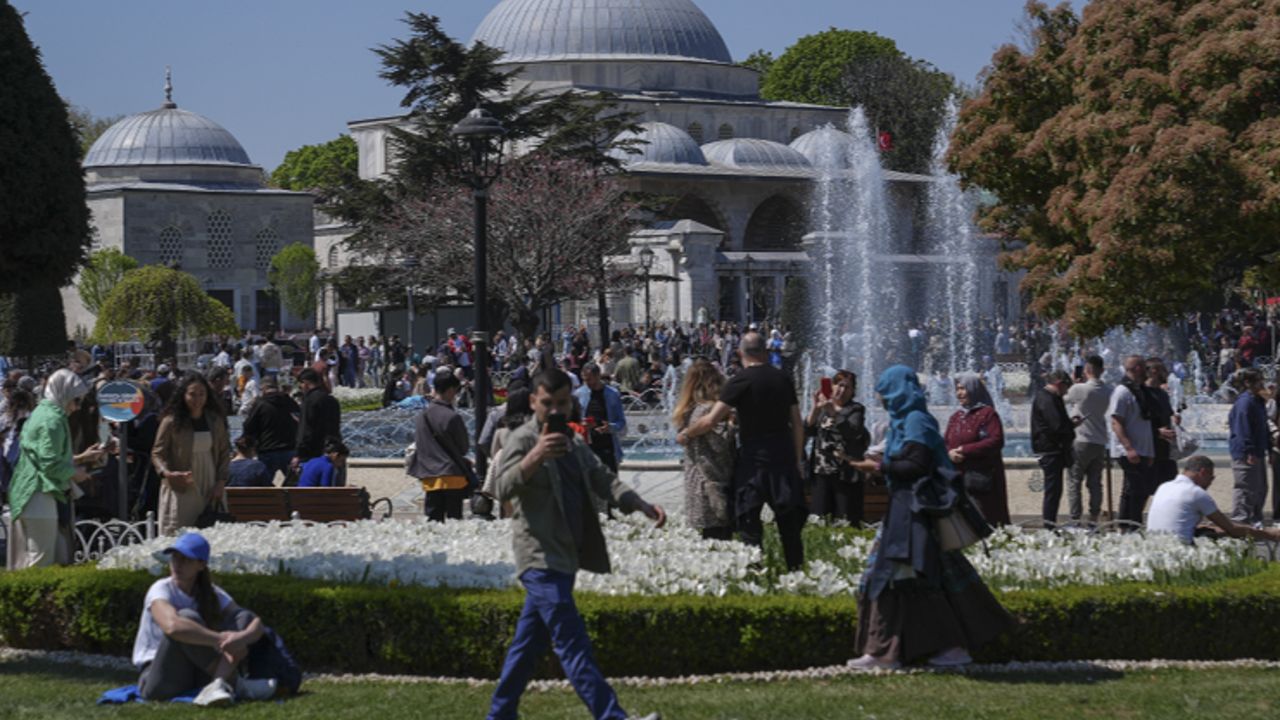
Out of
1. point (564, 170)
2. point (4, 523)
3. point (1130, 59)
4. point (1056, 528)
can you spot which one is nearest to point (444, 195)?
point (564, 170)

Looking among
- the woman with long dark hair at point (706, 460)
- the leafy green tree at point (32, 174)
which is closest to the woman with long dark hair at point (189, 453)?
the leafy green tree at point (32, 174)

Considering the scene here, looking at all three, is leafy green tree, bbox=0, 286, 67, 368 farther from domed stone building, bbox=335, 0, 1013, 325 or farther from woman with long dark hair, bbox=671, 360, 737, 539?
woman with long dark hair, bbox=671, 360, 737, 539

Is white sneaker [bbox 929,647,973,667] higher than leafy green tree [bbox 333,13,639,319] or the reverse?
the reverse

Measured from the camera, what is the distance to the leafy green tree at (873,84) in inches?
2601

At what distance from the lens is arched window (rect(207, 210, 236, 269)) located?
6153 centimetres

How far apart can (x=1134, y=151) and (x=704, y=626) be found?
34.8 ft

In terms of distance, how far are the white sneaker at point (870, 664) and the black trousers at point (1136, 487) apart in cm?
518

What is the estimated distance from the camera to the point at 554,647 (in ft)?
20.3

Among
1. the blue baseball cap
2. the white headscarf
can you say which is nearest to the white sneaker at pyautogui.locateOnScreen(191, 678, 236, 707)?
the blue baseball cap

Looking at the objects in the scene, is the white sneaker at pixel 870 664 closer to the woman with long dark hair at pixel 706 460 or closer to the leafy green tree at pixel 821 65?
the woman with long dark hair at pixel 706 460

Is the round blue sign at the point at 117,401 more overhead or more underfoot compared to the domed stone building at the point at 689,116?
more underfoot

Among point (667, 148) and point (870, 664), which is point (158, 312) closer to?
point (667, 148)

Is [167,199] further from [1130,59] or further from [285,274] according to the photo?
[1130,59]

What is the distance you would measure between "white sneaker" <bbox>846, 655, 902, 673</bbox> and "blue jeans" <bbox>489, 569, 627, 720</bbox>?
159 centimetres
